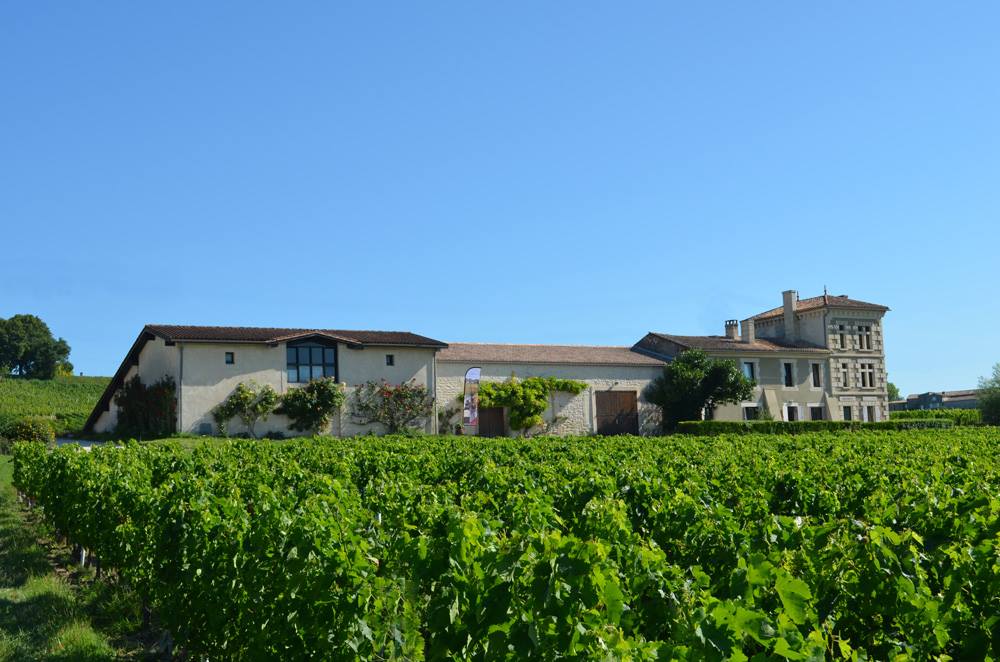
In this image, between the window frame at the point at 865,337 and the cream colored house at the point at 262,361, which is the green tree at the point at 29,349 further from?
the window frame at the point at 865,337

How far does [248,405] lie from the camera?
31.2m

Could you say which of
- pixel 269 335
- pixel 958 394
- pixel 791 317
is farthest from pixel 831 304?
pixel 958 394

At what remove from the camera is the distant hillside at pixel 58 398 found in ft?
142

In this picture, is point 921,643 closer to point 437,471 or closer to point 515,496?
point 515,496

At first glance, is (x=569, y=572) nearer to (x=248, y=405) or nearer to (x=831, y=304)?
(x=248, y=405)

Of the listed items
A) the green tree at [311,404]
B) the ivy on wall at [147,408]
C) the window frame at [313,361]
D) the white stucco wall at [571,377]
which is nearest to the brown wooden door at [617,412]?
the white stucco wall at [571,377]

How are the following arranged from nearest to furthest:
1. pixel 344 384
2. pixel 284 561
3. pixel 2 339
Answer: pixel 284 561, pixel 344 384, pixel 2 339

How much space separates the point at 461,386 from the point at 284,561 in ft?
105

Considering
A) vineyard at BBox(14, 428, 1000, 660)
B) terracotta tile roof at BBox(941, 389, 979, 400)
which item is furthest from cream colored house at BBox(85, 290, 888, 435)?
terracotta tile roof at BBox(941, 389, 979, 400)

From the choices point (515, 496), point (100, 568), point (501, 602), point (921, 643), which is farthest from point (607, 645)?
point (100, 568)

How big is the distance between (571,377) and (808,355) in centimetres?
1530

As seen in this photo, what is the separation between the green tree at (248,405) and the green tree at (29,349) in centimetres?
5109

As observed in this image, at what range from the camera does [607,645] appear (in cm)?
278

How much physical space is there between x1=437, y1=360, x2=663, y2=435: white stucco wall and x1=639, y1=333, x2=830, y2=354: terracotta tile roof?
11.8 feet
